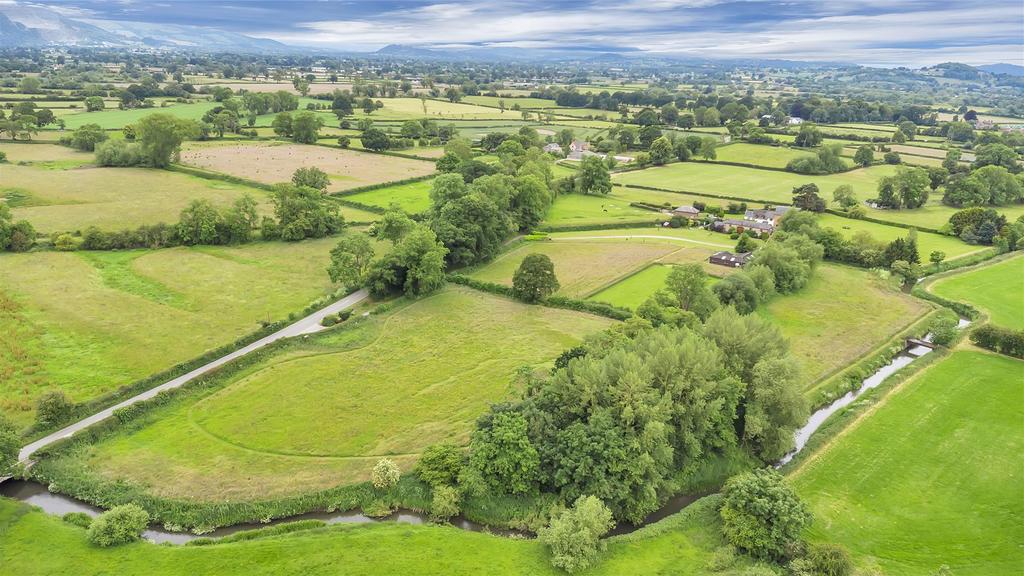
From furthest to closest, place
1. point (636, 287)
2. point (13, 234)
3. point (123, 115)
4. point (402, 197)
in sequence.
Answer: point (123, 115)
point (402, 197)
point (13, 234)
point (636, 287)

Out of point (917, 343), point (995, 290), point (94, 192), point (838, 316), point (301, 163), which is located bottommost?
point (917, 343)

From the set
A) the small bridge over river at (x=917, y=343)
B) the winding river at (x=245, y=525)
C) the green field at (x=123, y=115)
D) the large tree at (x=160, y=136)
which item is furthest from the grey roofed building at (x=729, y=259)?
the green field at (x=123, y=115)

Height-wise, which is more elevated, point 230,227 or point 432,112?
point 432,112

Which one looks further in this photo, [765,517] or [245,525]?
[245,525]

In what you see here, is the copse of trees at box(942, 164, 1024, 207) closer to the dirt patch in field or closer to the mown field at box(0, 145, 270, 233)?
the dirt patch in field

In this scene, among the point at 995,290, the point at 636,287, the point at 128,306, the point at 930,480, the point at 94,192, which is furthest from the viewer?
the point at 94,192

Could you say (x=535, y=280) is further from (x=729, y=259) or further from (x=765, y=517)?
(x=765, y=517)

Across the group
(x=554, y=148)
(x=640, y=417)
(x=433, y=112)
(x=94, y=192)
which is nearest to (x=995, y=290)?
(x=640, y=417)
